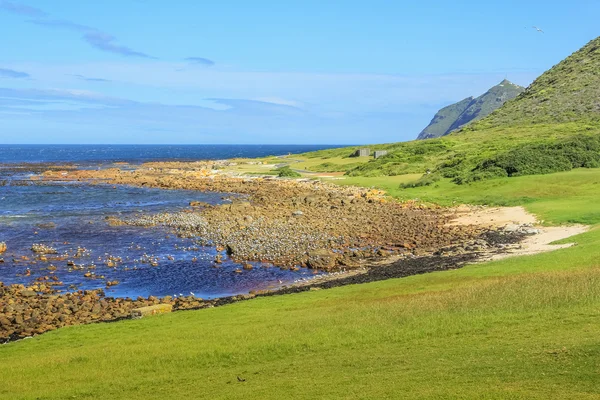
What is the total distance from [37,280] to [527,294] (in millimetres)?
21847

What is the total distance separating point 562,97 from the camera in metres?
107

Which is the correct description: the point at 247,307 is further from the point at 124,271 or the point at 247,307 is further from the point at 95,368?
the point at 124,271

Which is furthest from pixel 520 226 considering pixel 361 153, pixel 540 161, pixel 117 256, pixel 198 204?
pixel 361 153

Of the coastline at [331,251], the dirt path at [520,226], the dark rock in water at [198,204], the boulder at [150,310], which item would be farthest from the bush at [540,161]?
the boulder at [150,310]

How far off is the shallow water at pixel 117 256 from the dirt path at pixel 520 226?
10.6 m

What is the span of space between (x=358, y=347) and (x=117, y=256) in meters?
22.4

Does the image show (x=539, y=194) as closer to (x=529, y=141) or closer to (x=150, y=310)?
(x=529, y=141)

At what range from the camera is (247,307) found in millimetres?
20734

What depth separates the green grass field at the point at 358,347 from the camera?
11.8 meters

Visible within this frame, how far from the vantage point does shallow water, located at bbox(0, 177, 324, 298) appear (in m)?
27.8

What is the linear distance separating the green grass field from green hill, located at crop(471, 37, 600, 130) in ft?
265

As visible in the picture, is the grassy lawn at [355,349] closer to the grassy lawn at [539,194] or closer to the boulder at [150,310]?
the boulder at [150,310]

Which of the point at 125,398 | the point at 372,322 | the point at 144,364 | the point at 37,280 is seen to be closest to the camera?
the point at 125,398

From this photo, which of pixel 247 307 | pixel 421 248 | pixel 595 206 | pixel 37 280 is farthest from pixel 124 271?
pixel 595 206
